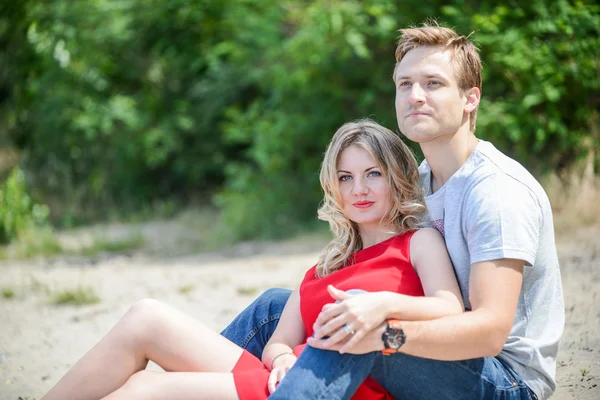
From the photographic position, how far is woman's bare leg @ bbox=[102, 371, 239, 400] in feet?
7.22

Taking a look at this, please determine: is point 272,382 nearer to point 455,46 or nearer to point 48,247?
point 455,46

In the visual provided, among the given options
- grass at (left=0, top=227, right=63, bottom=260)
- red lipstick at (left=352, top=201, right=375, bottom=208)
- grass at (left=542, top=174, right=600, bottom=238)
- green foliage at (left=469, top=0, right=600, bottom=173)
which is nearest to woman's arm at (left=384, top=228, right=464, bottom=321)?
red lipstick at (left=352, top=201, right=375, bottom=208)

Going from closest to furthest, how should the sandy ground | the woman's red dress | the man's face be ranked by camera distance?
1. the woman's red dress
2. the man's face
3. the sandy ground

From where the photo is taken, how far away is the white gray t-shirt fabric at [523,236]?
2.00 m

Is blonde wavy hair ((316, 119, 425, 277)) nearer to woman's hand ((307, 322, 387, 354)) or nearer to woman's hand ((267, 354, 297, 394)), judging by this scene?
woman's hand ((267, 354, 297, 394))

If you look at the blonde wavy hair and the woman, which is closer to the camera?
the woman

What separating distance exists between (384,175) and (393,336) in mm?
642

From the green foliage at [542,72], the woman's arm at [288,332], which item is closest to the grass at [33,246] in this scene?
the green foliage at [542,72]

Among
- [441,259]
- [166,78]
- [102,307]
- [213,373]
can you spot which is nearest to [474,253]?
[441,259]

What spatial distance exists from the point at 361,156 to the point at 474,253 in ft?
1.88

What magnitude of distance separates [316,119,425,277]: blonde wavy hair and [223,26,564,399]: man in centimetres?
7

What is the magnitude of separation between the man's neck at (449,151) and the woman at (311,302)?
0.08 meters

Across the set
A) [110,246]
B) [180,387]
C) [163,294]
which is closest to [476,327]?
[180,387]

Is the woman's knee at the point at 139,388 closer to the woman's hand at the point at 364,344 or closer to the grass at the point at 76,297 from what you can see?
the woman's hand at the point at 364,344
